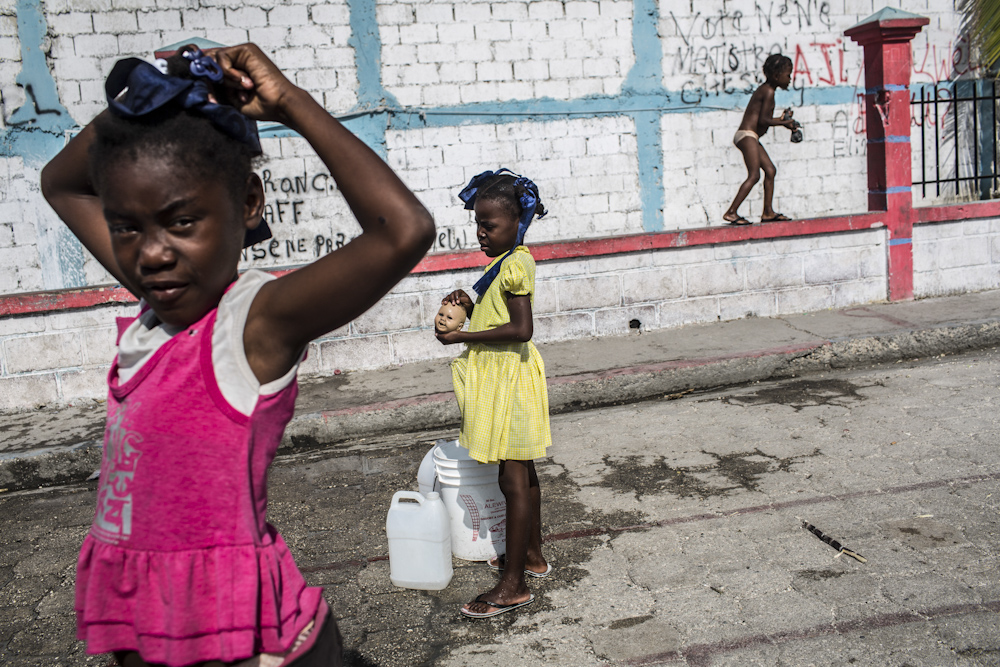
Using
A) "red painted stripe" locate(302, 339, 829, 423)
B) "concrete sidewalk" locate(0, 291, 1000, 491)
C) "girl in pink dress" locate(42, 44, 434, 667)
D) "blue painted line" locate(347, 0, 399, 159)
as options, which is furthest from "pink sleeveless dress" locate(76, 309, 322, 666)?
"blue painted line" locate(347, 0, 399, 159)

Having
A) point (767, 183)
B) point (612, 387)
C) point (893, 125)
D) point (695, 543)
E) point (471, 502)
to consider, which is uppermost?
point (893, 125)

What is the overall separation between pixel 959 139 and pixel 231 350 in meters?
11.5

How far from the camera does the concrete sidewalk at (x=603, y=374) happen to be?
18.2ft

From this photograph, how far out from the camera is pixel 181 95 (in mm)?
1239

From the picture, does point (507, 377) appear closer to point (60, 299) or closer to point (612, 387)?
point (612, 387)

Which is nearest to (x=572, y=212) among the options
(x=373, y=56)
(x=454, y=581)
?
(x=373, y=56)

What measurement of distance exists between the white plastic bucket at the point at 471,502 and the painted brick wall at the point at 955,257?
6.54 metres

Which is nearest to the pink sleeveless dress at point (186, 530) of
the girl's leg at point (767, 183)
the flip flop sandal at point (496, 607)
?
the flip flop sandal at point (496, 607)

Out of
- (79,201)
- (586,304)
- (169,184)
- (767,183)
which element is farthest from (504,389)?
(767,183)

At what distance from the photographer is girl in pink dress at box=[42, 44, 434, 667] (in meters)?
1.25

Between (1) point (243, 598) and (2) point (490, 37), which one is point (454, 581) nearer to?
(1) point (243, 598)

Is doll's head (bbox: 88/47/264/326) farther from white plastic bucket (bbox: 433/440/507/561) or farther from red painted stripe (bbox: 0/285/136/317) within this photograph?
red painted stripe (bbox: 0/285/136/317)

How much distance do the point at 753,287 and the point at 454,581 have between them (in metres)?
5.44

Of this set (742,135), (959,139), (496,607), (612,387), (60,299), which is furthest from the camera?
(959,139)
